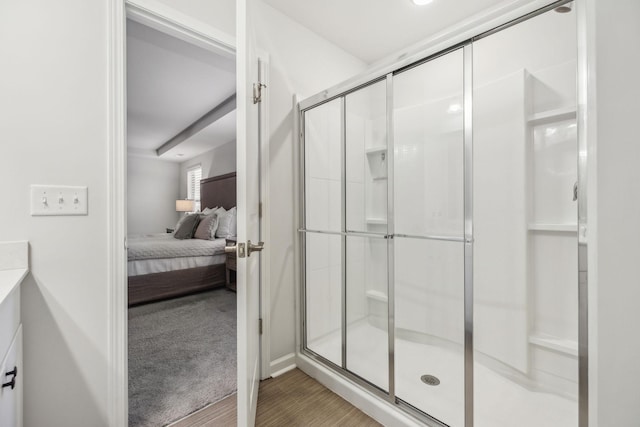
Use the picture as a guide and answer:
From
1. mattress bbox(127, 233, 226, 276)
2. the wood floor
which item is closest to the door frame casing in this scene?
the wood floor

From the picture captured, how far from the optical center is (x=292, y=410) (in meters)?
1.52

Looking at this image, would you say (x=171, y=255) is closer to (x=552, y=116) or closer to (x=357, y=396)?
(x=357, y=396)

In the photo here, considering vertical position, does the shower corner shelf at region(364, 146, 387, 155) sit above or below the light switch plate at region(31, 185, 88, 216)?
above

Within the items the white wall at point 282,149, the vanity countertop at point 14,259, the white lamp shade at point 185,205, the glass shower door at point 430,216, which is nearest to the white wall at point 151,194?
the white lamp shade at point 185,205

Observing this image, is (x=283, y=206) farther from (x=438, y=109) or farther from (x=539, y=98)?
(x=539, y=98)

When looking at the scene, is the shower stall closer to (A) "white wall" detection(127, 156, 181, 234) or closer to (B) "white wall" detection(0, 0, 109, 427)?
(B) "white wall" detection(0, 0, 109, 427)

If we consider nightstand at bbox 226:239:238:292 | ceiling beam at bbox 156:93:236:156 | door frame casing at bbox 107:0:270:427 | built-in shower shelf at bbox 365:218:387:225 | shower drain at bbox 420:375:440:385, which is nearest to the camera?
door frame casing at bbox 107:0:270:427

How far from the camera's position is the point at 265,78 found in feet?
5.83

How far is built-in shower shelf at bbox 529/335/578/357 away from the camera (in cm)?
150

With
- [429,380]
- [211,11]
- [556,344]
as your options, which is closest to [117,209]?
[211,11]

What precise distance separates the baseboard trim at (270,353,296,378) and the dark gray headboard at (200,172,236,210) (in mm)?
3345

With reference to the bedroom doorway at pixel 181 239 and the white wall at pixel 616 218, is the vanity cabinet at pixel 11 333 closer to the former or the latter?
the bedroom doorway at pixel 181 239

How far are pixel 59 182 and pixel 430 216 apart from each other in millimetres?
2138

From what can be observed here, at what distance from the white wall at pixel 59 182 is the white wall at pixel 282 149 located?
92 cm
